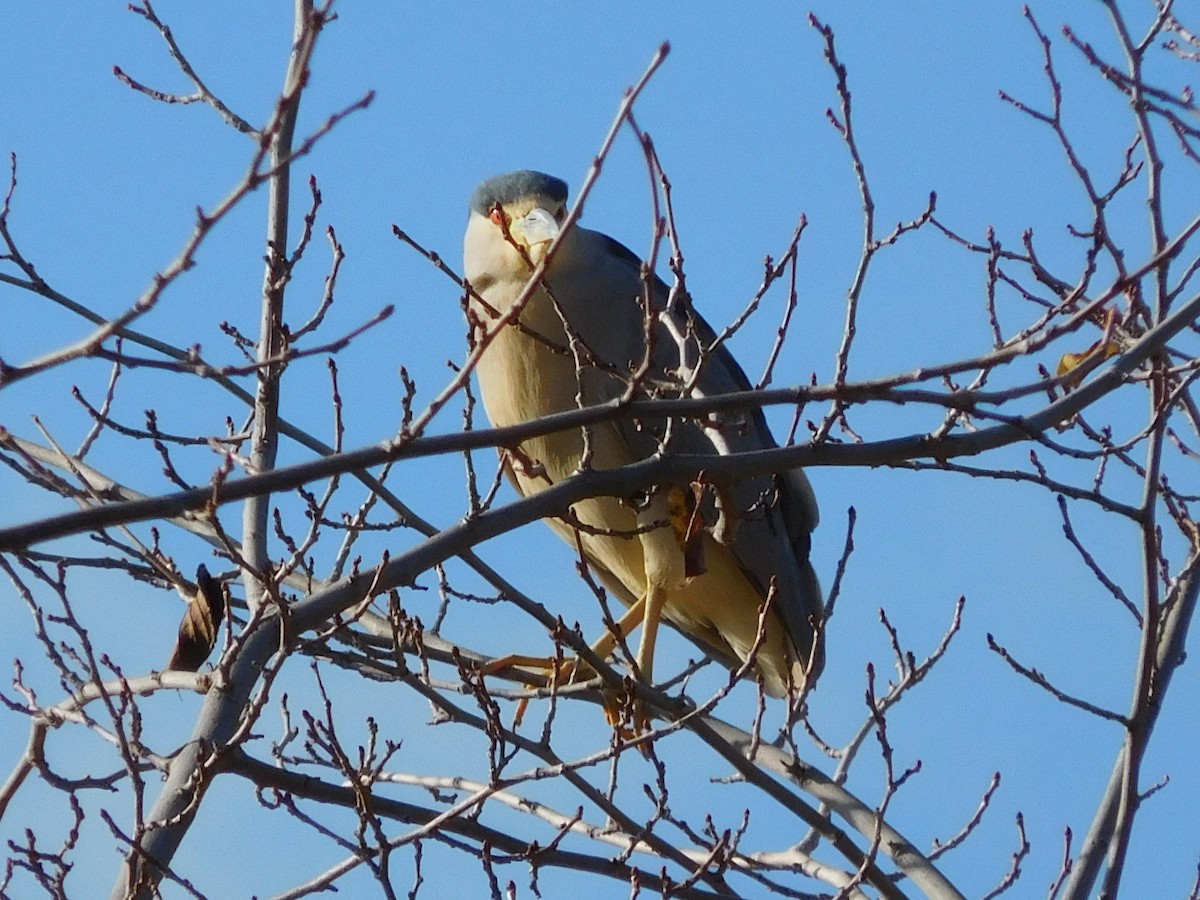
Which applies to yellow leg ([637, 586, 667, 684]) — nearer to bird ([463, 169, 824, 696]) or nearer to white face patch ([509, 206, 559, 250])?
bird ([463, 169, 824, 696])

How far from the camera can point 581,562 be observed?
286 centimetres

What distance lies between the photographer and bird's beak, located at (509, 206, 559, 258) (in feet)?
15.6

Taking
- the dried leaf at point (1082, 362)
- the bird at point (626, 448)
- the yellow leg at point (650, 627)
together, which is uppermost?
the bird at point (626, 448)

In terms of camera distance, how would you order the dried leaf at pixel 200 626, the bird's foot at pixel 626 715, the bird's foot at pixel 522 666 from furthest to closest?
the bird's foot at pixel 522 666 → the bird's foot at pixel 626 715 → the dried leaf at pixel 200 626

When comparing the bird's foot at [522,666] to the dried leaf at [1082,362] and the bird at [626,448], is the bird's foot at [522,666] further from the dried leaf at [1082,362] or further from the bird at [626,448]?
the dried leaf at [1082,362]

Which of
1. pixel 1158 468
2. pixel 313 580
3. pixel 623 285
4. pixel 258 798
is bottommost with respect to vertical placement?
pixel 258 798

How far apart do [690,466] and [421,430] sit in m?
0.76

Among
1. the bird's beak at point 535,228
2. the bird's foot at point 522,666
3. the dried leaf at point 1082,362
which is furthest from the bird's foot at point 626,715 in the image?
the bird's beak at point 535,228

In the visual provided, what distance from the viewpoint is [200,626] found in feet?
9.68

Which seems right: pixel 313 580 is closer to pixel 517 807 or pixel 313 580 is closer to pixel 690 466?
pixel 517 807

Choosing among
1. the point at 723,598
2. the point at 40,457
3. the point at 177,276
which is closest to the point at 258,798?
the point at 40,457

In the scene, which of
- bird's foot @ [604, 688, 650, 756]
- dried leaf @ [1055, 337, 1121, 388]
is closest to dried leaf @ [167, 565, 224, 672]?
bird's foot @ [604, 688, 650, 756]

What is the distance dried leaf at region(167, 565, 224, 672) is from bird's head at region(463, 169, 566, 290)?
202 centimetres

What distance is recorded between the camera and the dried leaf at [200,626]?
2.86m
